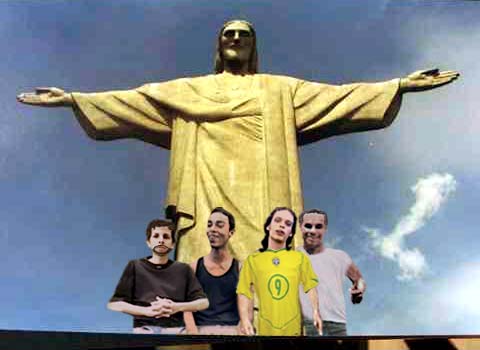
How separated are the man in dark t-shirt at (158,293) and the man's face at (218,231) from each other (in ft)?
1.51

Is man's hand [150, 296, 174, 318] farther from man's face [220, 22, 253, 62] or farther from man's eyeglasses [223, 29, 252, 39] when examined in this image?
man's eyeglasses [223, 29, 252, 39]

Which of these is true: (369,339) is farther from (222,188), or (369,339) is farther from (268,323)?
(222,188)

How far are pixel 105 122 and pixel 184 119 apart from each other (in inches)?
39.6

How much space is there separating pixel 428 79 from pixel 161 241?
13.2ft

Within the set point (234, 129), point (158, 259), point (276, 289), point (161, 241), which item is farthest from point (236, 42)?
point (276, 289)

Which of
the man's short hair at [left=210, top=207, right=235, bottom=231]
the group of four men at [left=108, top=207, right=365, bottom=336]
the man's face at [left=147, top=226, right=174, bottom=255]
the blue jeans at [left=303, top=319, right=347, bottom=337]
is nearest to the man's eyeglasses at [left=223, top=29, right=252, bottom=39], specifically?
the man's short hair at [left=210, top=207, right=235, bottom=231]

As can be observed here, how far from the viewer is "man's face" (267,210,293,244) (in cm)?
844

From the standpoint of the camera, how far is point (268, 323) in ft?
25.5

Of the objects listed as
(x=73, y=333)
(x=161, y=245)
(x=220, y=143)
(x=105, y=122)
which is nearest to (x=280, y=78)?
(x=220, y=143)

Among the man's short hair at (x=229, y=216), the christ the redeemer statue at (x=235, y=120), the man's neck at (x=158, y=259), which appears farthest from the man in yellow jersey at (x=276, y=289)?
the christ the redeemer statue at (x=235, y=120)

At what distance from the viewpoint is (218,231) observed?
8633 mm

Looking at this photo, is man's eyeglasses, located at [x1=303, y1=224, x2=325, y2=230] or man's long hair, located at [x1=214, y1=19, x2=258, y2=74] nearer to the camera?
man's eyeglasses, located at [x1=303, y1=224, x2=325, y2=230]

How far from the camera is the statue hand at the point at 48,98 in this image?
394 inches

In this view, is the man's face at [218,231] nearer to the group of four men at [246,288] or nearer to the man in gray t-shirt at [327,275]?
the group of four men at [246,288]
